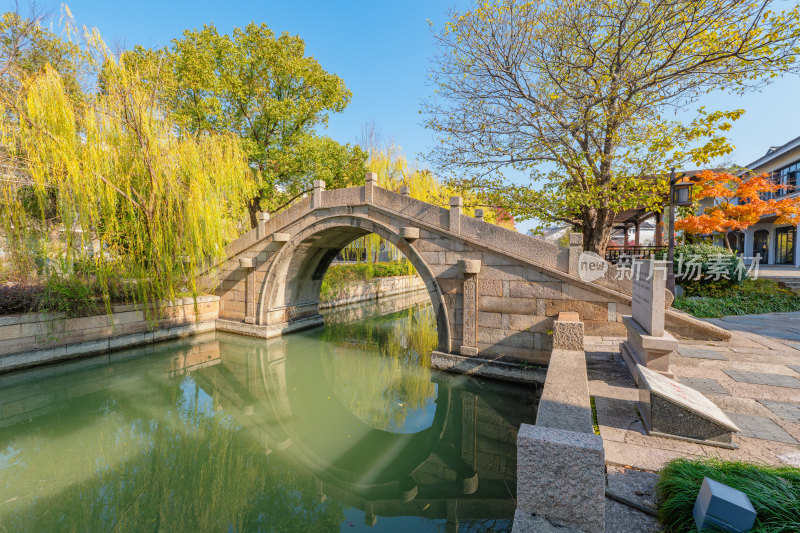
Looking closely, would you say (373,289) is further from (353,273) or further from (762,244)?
(762,244)

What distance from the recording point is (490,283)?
676cm

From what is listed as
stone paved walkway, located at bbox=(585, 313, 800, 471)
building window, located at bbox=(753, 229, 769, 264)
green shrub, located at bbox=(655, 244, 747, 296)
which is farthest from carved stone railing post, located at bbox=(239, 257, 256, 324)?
building window, located at bbox=(753, 229, 769, 264)

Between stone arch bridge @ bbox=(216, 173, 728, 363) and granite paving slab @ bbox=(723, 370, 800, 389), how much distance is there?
61.9 inches

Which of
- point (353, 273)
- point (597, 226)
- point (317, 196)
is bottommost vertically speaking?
point (353, 273)

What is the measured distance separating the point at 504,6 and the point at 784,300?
33.9ft

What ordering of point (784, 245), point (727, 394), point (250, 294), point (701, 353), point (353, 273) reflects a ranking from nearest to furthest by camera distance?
point (727, 394) < point (701, 353) < point (250, 294) < point (353, 273) < point (784, 245)

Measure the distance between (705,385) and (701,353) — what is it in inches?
59.9

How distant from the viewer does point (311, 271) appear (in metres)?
11.3

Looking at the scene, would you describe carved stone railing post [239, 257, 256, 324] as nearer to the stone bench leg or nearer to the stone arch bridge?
the stone arch bridge

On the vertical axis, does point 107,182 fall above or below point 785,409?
above

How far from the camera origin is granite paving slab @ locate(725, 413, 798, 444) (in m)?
3.01

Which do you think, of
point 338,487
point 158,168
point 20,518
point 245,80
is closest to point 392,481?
point 338,487

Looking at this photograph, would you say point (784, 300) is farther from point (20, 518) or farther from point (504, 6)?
point (20, 518)

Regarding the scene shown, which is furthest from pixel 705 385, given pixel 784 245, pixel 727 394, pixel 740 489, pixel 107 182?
pixel 784 245
